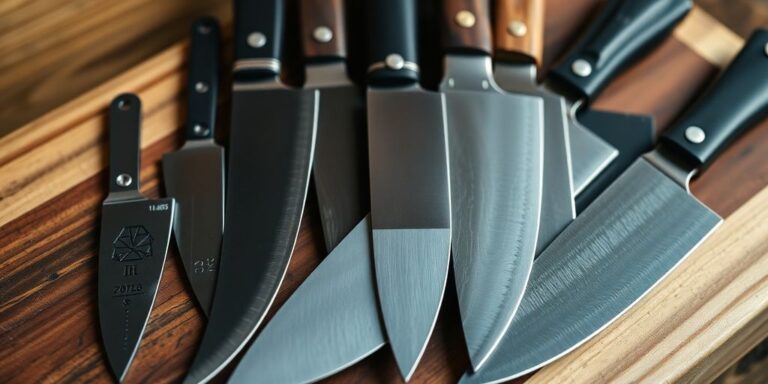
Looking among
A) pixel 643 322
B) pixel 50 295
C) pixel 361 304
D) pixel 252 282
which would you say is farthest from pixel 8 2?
pixel 643 322

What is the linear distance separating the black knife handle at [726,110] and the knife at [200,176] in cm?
56

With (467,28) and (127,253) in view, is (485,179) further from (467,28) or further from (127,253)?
(127,253)

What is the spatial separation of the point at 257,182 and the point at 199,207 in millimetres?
76

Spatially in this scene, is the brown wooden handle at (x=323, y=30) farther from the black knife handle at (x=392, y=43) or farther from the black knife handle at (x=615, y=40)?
the black knife handle at (x=615, y=40)

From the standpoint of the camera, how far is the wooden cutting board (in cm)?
90

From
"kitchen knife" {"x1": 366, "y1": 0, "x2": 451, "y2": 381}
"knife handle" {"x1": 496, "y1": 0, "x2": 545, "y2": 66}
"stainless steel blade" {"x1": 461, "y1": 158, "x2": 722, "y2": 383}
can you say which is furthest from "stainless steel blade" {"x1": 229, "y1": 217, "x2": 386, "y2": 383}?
"knife handle" {"x1": 496, "y1": 0, "x2": 545, "y2": 66}

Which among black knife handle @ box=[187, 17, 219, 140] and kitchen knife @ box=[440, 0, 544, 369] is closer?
kitchen knife @ box=[440, 0, 544, 369]

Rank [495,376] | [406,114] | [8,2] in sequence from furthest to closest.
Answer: [8,2], [406,114], [495,376]

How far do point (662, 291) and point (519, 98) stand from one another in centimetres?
29

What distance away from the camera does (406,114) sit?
100 centimetres

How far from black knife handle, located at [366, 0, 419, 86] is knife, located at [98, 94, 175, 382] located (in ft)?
0.99

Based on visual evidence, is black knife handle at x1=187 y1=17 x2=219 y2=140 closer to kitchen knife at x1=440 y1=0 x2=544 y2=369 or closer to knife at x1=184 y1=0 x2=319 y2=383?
knife at x1=184 y1=0 x2=319 y2=383

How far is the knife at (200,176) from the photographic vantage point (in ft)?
3.07

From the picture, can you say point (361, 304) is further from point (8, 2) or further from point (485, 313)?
point (8, 2)
